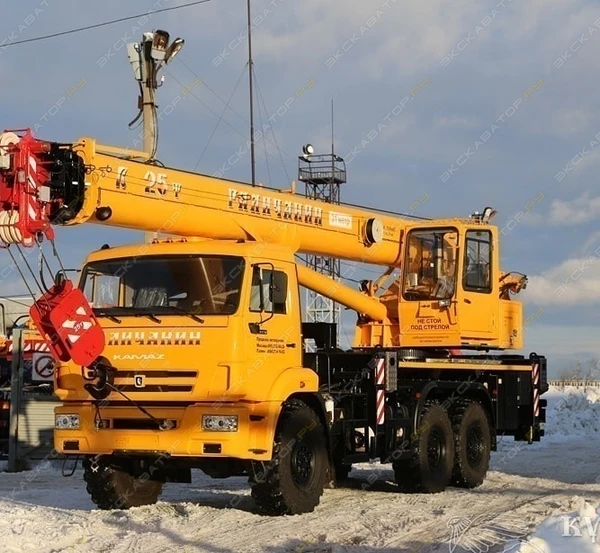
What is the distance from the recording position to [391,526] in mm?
10312

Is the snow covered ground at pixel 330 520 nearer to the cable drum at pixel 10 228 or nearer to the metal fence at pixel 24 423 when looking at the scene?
the metal fence at pixel 24 423

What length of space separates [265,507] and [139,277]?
2854mm


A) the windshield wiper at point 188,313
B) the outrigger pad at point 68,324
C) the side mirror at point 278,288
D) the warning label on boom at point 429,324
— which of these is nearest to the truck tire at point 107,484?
the outrigger pad at point 68,324

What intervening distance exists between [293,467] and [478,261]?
555cm

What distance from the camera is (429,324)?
48.8 feet

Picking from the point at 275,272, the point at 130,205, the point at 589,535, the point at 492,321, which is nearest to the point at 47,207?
the point at 130,205

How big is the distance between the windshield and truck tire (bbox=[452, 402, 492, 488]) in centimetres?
506

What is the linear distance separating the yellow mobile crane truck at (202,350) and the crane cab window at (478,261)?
5.27ft

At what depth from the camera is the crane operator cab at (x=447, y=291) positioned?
14.8 metres

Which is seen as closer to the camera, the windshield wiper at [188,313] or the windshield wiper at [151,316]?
the windshield wiper at [188,313]

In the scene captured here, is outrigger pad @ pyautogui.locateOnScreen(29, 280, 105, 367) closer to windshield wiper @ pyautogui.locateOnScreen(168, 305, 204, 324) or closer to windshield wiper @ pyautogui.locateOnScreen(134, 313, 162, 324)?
windshield wiper @ pyautogui.locateOnScreen(134, 313, 162, 324)

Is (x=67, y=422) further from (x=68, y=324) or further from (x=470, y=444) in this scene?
(x=470, y=444)

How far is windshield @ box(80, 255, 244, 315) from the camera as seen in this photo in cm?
1087

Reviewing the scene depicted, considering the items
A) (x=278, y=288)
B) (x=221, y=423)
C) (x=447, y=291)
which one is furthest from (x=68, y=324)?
(x=447, y=291)
